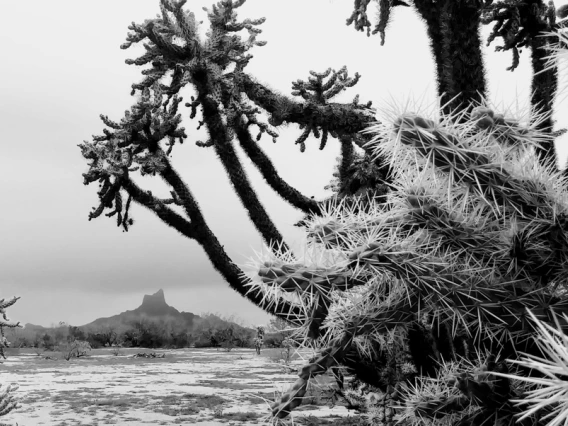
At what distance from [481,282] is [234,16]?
5.07m

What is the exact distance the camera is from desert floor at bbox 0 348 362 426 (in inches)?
317

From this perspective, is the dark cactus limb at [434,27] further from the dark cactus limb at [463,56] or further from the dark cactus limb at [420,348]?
the dark cactus limb at [420,348]

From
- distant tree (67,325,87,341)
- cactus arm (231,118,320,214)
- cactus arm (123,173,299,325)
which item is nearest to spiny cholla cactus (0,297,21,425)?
cactus arm (123,173,299,325)

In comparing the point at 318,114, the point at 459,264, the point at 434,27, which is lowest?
the point at 459,264

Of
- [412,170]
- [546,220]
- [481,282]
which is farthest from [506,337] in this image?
[412,170]

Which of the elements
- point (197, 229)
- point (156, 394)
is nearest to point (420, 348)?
point (197, 229)

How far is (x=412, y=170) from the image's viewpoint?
106 inches

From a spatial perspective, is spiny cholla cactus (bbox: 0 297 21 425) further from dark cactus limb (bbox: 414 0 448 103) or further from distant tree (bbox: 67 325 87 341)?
→ distant tree (bbox: 67 325 87 341)

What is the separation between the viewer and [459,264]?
8.52 ft

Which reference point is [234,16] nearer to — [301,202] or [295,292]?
[301,202]

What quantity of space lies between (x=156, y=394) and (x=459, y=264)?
8.99 m

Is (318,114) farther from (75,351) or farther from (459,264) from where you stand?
(75,351)

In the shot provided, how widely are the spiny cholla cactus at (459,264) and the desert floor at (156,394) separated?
0.66 m

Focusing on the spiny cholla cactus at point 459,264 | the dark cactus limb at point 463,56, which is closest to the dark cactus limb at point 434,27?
the dark cactus limb at point 463,56
